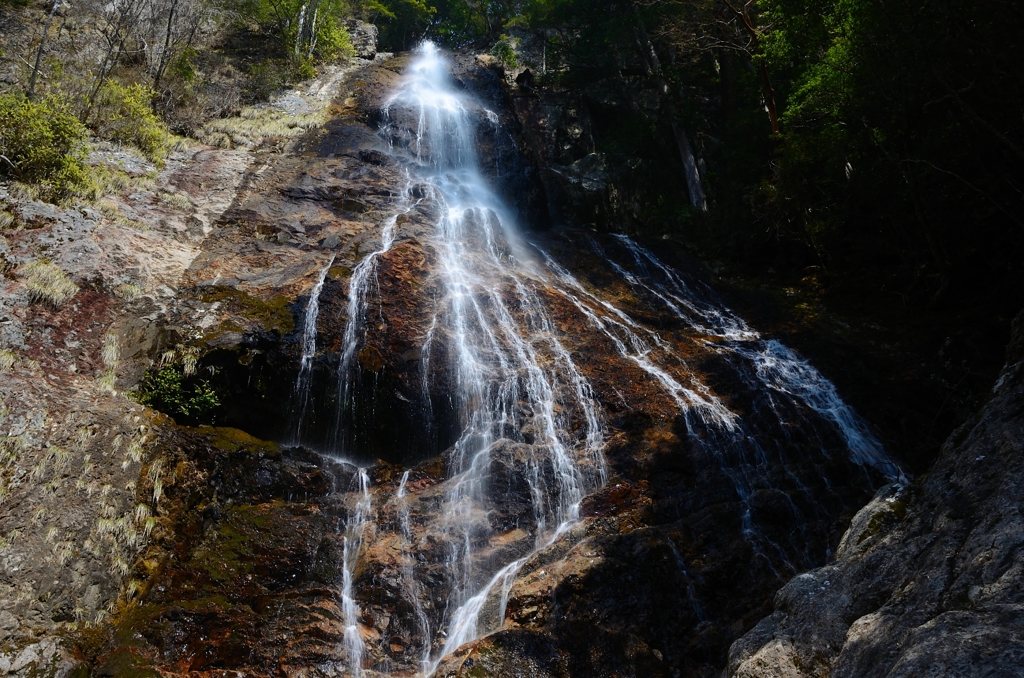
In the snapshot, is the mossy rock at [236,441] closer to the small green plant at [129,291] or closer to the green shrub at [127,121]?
the small green plant at [129,291]

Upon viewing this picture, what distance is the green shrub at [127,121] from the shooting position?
47.4ft

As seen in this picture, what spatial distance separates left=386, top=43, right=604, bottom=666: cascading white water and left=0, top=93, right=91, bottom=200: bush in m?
7.20

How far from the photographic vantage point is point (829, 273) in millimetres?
14891

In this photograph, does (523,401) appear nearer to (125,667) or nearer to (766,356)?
(766,356)

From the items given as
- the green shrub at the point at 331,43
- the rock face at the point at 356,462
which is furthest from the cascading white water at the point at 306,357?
the green shrub at the point at 331,43

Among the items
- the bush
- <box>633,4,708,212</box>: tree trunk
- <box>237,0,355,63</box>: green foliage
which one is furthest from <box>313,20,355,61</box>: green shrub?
the bush

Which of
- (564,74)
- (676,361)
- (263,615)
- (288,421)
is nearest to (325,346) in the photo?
(288,421)

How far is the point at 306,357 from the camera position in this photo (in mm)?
10617

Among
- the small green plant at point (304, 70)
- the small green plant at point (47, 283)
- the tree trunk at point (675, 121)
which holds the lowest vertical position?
the small green plant at point (47, 283)

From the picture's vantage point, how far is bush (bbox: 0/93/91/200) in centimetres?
1132

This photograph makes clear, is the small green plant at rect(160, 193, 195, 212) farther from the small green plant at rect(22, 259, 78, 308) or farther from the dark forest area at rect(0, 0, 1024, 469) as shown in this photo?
the small green plant at rect(22, 259, 78, 308)

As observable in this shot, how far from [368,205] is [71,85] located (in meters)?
7.48

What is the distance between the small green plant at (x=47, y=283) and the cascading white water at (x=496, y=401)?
606cm

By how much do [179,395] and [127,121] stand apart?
885 cm
